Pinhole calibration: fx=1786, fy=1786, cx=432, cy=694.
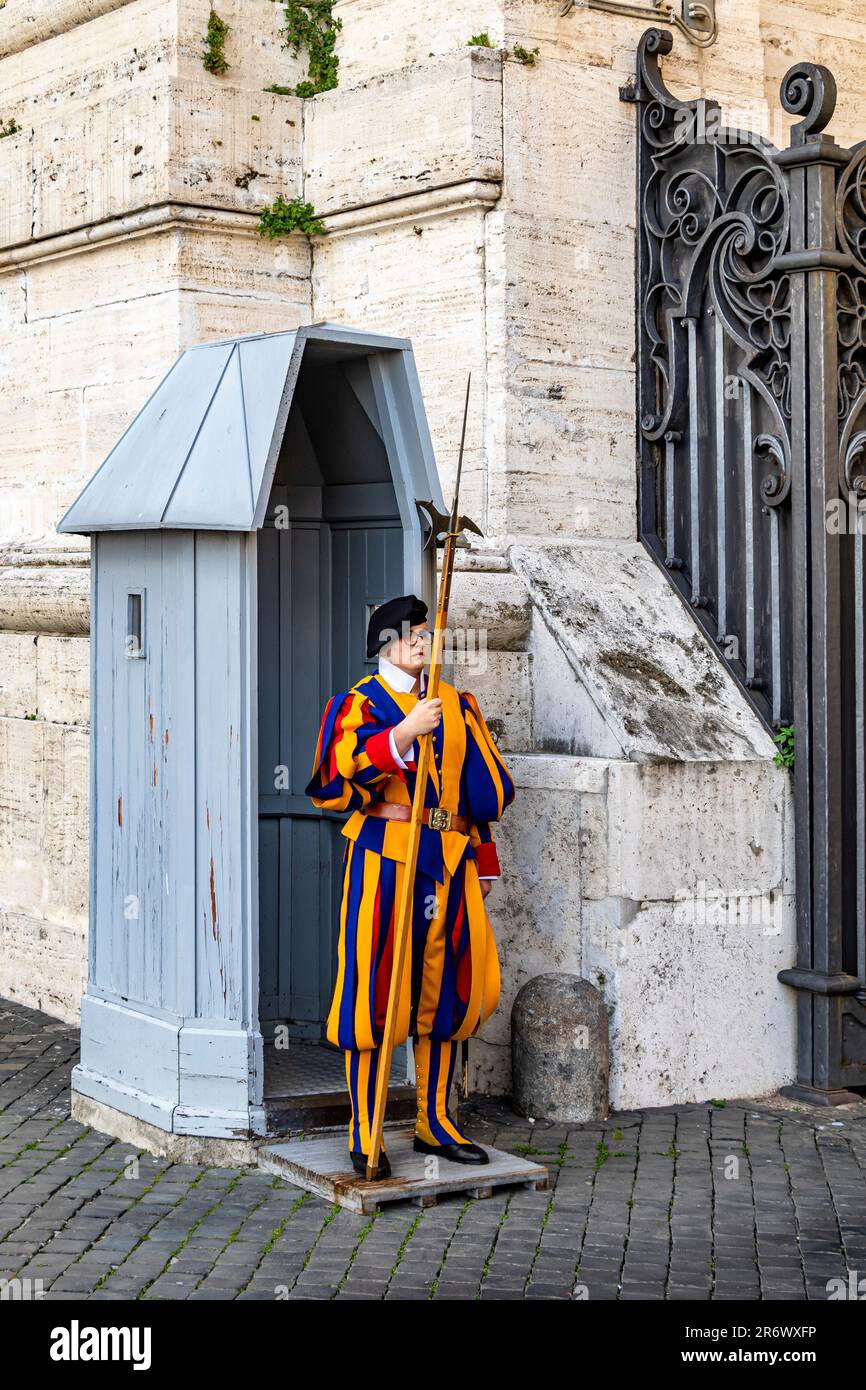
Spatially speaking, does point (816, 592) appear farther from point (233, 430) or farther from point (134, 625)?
point (134, 625)

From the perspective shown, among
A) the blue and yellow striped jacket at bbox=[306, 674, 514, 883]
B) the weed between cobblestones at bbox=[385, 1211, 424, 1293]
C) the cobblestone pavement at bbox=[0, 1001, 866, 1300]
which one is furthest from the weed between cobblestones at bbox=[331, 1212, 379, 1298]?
the blue and yellow striped jacket at bbox=[306, 674, 514, 883]

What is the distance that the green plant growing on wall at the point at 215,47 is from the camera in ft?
24.2

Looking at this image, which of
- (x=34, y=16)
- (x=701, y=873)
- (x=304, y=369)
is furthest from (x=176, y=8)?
(x=701, y=873)

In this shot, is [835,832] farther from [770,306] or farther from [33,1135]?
[33,1135]

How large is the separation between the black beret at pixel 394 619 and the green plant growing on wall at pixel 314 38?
320cm

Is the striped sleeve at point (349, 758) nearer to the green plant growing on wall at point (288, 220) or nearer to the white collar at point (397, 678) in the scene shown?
the white collar at point (397, 678)

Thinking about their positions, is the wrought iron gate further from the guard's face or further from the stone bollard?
the guard's face

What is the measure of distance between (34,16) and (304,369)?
126 inches

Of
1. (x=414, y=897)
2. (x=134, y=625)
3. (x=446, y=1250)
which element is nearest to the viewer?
(x=446, y=1250)

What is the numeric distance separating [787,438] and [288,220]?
2.39 m

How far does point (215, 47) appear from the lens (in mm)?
7391

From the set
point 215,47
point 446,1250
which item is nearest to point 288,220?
point 215,47

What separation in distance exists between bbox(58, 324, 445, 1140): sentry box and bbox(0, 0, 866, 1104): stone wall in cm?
62

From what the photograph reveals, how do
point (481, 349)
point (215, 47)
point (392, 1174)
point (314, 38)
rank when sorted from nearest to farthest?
point (392, 1174), point (481, 349), point (215, 47), point (314, 38)
